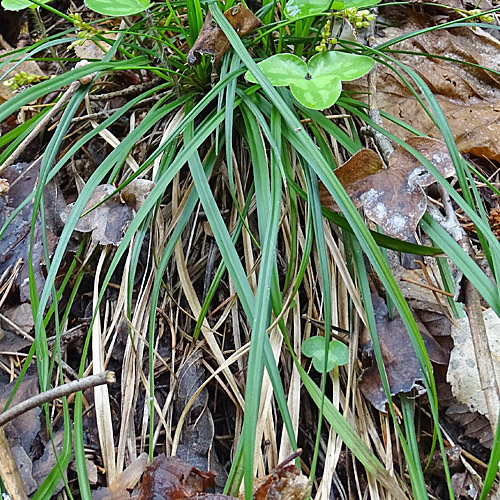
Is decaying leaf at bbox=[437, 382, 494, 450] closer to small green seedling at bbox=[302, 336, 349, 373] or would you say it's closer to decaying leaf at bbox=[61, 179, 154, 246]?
small green seedling at bbox=[302, 336, 349, 373]

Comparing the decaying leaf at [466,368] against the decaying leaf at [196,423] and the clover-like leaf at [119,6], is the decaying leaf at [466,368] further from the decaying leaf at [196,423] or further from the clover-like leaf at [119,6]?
the clover-like leaf at [119,6]

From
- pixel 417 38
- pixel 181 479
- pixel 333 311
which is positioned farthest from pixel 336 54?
pixel 181 479

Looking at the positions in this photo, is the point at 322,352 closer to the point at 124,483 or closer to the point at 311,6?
the point at 124,483

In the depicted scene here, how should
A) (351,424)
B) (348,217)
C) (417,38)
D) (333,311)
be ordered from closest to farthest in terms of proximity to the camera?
(348,217), (351,424), (333,311), (417,38)

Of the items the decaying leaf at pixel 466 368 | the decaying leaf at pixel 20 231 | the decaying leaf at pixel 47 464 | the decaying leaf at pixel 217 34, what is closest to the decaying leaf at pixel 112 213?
the decaying leaf at pixel 20 231

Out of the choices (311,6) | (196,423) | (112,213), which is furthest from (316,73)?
(196,423)

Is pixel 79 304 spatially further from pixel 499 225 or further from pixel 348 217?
pixel 499 225

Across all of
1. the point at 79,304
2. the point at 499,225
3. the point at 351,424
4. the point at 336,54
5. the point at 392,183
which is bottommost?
the point at 351,424

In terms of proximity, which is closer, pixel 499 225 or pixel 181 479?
pixel 181 479
